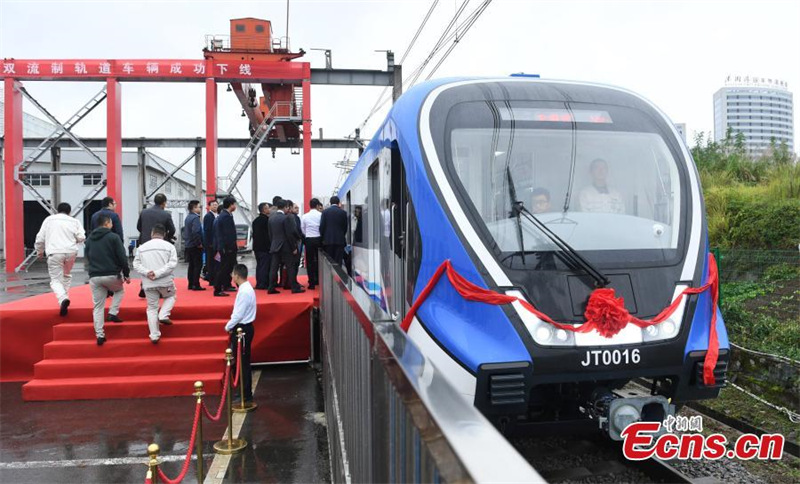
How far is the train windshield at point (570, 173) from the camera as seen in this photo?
16.5 ft

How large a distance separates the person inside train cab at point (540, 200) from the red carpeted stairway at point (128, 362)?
5184mm

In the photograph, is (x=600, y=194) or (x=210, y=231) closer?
(x=600, y=194)

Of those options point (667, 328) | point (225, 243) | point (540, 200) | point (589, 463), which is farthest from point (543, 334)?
point (225, 243)

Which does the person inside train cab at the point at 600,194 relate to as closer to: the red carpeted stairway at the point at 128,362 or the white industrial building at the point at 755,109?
the red carpeted stairway at the point at 128,362

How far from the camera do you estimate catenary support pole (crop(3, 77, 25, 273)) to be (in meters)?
23.6

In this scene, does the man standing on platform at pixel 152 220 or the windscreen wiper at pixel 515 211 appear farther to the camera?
the man standing on platform at pixel 152 220

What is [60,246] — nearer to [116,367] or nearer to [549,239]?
[116,367]

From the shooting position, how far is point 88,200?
26.3 m

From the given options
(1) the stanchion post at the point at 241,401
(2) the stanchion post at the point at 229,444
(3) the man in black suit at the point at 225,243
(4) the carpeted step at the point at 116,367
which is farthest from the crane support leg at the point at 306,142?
(2) the stanchion post at the point at 229,444

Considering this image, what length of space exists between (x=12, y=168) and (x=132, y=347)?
19.2 metres

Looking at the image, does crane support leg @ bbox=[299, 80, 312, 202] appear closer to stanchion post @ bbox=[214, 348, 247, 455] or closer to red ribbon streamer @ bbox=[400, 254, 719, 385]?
stanchion post @ bbox=[214, 348, 247, 455]

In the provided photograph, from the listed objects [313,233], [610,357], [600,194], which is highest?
[600,194]

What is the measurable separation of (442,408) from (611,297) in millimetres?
3551

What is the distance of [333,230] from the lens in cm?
1046
